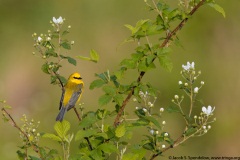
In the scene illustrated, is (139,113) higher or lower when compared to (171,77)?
lower

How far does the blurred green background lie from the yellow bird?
9.48 ft

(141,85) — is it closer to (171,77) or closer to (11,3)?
(171,77)

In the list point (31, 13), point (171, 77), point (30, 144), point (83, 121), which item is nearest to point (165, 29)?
point (83, 121)

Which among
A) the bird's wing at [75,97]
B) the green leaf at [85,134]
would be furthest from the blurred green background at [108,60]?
the green leaf at [85,134]

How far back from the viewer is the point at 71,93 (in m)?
5.45

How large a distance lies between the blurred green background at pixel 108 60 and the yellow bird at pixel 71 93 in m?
2.89

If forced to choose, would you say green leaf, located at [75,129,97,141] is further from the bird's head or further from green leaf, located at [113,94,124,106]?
the bird's head

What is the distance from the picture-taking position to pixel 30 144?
3400 millimetres

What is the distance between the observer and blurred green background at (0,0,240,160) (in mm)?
8781

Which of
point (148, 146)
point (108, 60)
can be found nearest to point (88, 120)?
point (148, 146)

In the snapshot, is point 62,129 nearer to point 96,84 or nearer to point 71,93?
point 96,84

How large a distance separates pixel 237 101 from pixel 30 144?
6.47 meters

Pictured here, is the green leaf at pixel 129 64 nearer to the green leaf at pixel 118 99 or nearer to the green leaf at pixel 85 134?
the green leaf at pixel 118 99

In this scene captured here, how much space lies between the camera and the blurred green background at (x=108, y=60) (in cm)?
878
